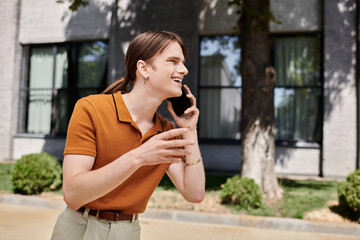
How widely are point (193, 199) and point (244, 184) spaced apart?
5304 millimetres

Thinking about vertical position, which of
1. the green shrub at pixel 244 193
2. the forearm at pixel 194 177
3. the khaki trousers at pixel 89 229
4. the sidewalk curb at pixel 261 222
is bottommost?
the sidewalk curb at pixel 261 222

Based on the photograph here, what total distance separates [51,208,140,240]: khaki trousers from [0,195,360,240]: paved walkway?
162 inches

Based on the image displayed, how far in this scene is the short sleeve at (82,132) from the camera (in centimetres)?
155

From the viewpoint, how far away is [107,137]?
5.40 feet

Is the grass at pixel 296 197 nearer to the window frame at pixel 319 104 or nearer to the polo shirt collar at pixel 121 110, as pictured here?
the window frame at pixel 319 104

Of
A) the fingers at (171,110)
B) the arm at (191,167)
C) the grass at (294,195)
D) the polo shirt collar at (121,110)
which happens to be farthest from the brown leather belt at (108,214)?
the grass at (294,195)

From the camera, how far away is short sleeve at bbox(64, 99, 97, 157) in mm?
1552

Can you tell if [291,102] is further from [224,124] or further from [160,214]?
[160,214]

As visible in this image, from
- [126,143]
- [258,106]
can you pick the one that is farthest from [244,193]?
[126,143]

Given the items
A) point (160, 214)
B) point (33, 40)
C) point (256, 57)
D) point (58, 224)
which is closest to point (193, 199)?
point (58, 224)

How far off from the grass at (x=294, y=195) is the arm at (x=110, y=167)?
18.5ft

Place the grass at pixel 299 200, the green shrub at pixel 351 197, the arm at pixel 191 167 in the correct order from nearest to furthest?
the arm at pixel 191 167
the green shrub at pixel 351 197
the grass at pixel 299 200

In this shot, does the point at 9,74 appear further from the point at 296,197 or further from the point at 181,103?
the point at 181,103

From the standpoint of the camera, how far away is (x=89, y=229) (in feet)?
5.79
